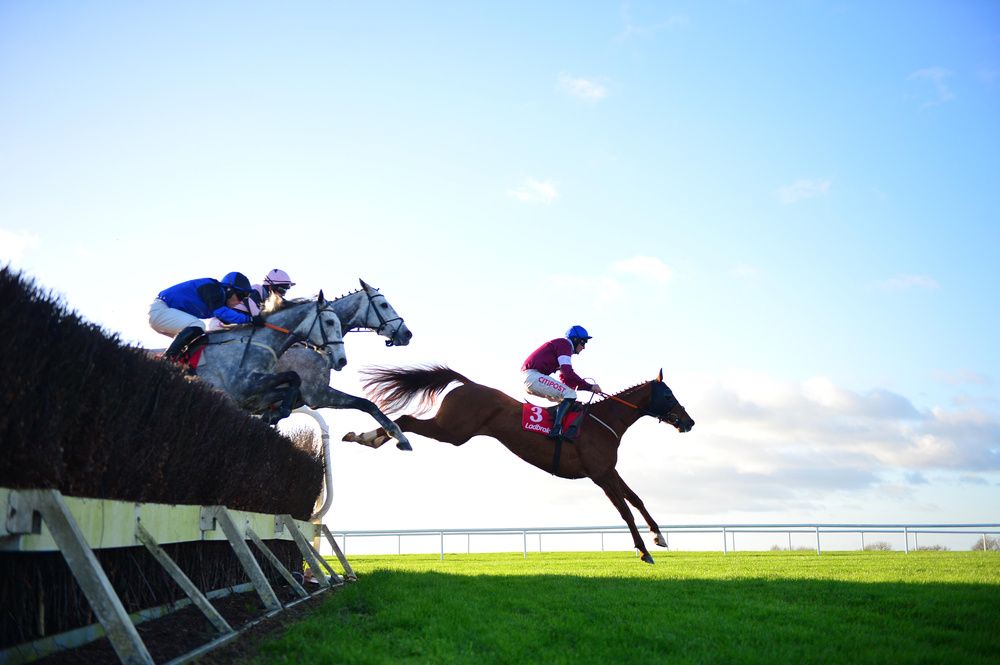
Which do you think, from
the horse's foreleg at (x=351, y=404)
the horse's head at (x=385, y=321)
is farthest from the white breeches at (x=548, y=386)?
the horse's foreleg at (x=351, y=404)

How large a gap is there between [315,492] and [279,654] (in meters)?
5.91

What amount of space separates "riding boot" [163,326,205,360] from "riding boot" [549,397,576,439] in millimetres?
4438

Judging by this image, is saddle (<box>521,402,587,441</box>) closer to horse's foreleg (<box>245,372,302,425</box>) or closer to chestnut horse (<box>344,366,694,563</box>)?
chestnut horse (<box>344,366,694,563</box>)

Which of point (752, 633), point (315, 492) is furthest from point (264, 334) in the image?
point (752, 633)

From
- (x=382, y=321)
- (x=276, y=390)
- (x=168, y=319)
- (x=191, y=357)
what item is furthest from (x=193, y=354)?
(x=382, y=321)

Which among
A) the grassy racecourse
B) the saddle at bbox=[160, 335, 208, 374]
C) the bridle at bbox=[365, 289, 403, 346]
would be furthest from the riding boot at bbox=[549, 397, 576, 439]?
the saddle at bbox=[160, 335, 208, 374]

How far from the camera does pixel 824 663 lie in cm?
402

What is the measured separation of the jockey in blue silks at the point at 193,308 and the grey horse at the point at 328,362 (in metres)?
0.79

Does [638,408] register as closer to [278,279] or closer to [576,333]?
[576,333]

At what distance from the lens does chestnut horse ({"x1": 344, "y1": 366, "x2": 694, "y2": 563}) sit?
1079cm

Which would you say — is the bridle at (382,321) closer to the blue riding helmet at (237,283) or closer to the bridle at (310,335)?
the bridle at (310,335)

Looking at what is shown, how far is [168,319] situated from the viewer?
27.2 ft

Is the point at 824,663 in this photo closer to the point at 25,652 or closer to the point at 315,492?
the point at 25,652

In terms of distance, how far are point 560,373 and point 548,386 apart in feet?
0.71
